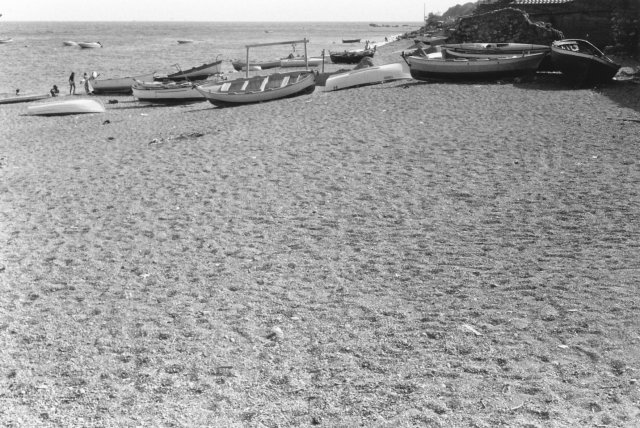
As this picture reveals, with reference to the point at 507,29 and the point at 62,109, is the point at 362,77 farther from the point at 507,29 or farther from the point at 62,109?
the point at 62,109

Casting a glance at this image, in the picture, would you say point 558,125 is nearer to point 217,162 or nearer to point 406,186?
point 406,186

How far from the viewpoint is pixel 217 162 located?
44.1 feet

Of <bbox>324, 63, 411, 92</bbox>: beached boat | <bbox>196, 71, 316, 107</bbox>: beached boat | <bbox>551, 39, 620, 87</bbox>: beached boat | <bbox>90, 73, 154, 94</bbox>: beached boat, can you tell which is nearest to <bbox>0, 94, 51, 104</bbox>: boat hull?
<bbox>90, 73, 154, 94</bbox>: beached boat

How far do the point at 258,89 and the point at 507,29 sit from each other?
505 inches

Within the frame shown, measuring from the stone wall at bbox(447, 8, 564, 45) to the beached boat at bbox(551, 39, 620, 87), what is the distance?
26.4 ft

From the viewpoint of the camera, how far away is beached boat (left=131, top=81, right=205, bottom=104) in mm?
25406

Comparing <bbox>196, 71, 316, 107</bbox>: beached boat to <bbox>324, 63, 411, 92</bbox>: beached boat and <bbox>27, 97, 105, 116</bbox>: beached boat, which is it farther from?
<bbox>27, 97, 105, 116</bbox>: beached boat

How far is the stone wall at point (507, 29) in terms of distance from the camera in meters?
29.5

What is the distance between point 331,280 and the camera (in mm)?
7770

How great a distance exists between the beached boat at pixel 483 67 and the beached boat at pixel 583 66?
888mm

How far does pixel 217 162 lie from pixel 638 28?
22145 mm

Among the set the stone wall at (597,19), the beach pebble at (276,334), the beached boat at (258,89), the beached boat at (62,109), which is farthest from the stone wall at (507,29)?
the beach pebble at (276,334)

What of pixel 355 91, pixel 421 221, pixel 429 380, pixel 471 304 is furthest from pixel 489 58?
pixel 429 380

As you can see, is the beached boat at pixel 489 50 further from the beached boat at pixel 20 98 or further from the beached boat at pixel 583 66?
the beached boat at pixel 20 98
